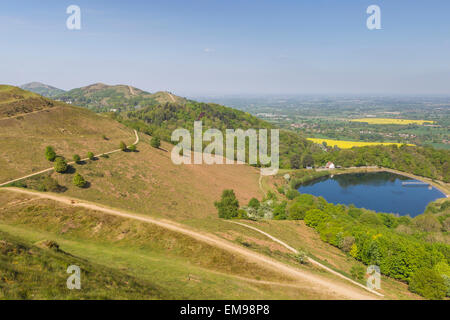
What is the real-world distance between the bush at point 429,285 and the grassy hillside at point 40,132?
70.5 meters

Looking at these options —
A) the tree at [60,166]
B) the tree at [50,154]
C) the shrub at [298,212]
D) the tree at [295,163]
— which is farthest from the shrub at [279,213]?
the tree at [295,163]

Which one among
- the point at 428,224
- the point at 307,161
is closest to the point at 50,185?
the point at 428,224

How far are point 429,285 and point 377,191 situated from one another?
8783 cm

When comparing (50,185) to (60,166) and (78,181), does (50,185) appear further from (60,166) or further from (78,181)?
(60,166)

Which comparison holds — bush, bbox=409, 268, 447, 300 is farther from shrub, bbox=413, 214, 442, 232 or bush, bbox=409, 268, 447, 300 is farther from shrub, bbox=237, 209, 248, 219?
shrub, bbox=413, 214, 442, 232

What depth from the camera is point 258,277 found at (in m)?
23.6

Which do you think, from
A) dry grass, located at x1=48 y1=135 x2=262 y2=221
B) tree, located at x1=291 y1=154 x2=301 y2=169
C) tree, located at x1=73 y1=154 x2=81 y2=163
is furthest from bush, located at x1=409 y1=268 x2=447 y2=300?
tree, located at x1=291 y1=154 x2=301 y2=169

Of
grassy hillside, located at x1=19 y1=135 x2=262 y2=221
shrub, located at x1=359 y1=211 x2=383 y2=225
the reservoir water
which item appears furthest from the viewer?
the reservoir water

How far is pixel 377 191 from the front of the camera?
107m

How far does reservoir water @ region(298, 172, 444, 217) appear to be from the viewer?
9069cm

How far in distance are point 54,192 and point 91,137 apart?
108ft

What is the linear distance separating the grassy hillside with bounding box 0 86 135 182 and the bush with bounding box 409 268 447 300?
7047 centimetres

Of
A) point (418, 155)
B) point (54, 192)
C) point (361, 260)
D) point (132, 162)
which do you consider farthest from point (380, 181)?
point (54, 192)

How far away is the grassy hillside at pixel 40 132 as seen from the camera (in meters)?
48.9
